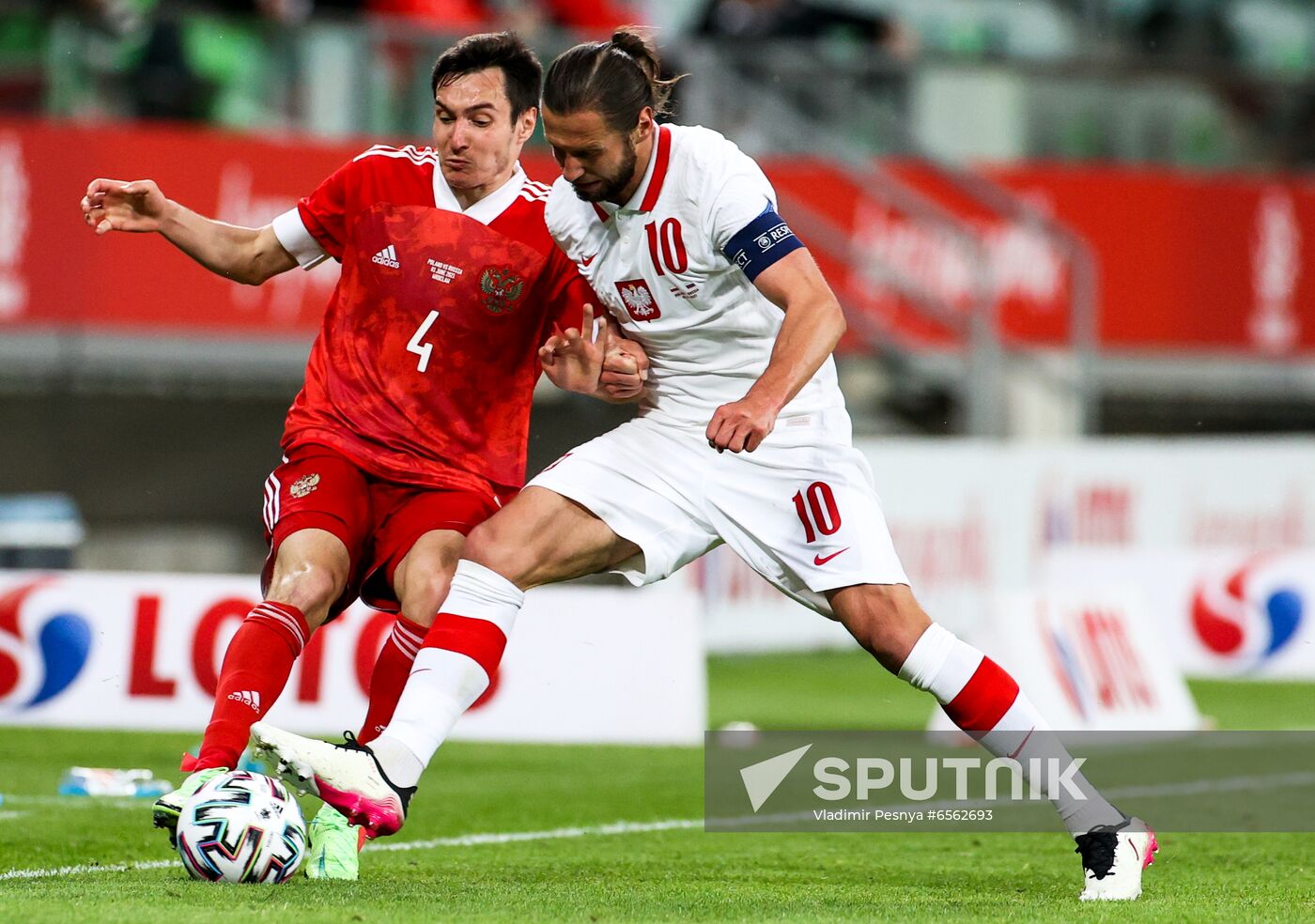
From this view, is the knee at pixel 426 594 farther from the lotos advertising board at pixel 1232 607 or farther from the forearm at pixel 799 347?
the lotos advertising board at pixel 1232 607

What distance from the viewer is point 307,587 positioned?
237 inches

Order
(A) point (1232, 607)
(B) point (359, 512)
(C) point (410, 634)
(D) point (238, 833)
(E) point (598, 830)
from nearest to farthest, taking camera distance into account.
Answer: (D) point (238, 833)
(C) point (410, 634)
(B) point (359, 512)
(E) point (598, 830)
(A) point (1232, 607)

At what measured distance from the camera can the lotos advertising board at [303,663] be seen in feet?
30.8

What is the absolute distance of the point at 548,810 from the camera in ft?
25.2

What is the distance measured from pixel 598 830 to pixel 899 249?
9408 millimetres

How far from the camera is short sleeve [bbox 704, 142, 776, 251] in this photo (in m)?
5.66

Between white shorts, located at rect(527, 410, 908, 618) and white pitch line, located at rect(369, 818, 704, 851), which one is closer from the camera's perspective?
white shorts, located at rect(527, 410, 908, 618)

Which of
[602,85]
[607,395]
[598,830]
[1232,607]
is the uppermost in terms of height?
[602,85]

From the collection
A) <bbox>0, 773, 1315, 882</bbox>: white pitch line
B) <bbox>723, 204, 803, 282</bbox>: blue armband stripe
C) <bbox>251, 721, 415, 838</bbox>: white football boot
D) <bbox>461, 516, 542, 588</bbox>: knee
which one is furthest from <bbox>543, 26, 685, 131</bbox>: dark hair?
<bbox>0, 773, 1315, 882</bbox>: white pitch line

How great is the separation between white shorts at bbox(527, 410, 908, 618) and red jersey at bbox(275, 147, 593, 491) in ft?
1.73

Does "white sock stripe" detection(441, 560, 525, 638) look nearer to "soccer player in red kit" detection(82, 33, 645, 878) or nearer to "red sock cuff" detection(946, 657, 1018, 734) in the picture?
"soccer player in red kit" detection(82, 33, 645, 878)

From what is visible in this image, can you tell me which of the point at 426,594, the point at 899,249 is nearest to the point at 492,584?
the point at 426,594

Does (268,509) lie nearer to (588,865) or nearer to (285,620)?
(285,620)

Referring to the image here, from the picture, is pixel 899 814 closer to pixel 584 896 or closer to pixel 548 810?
pixel 548 810
